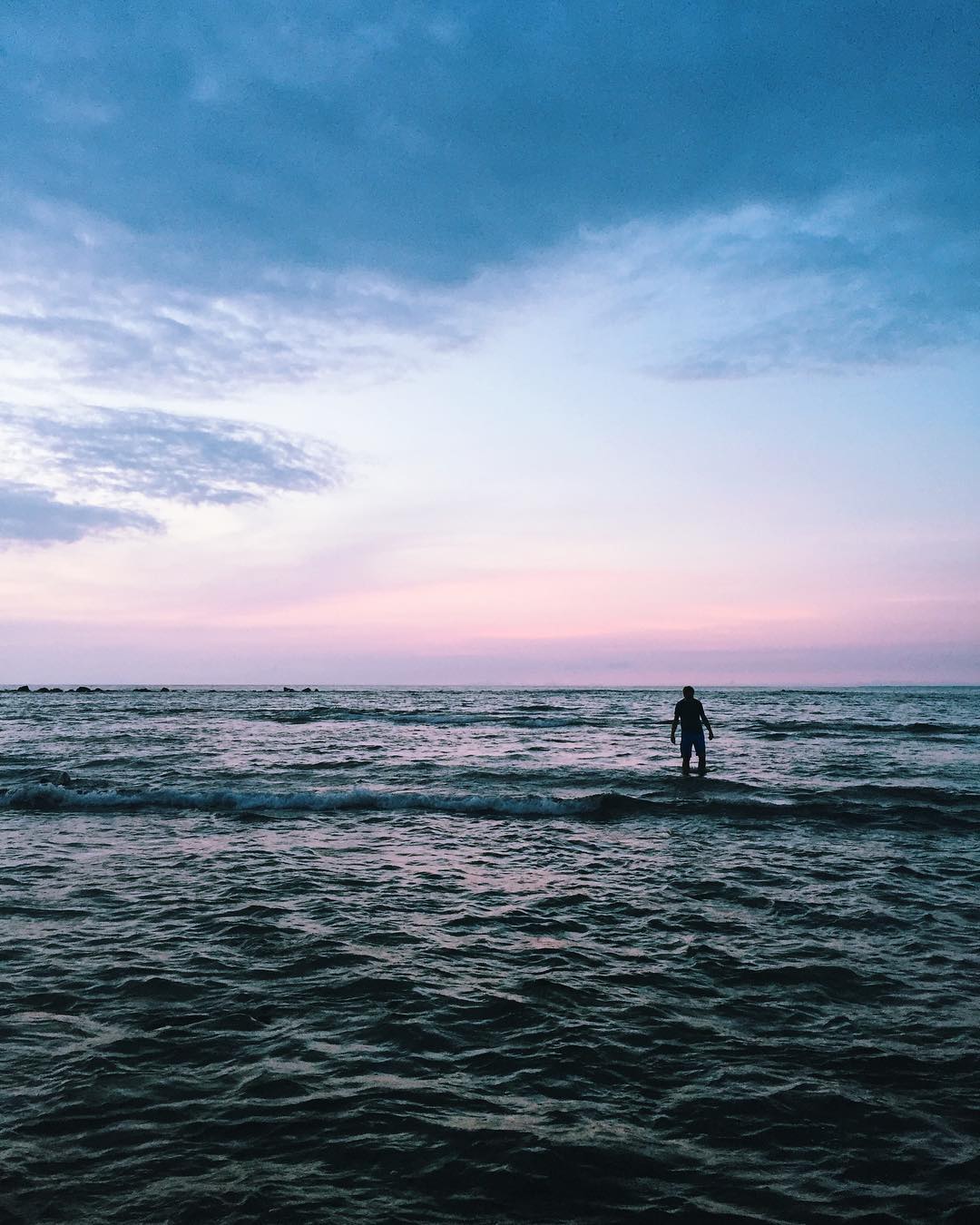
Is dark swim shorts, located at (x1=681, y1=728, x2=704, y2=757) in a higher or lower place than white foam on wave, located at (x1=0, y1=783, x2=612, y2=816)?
higher

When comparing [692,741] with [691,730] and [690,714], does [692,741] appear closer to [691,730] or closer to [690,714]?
[691,730]

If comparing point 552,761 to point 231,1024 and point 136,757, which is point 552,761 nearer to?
point 136,757

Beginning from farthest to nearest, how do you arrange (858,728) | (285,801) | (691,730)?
(858,728) < (691,730) < (285,801)

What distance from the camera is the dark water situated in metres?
4.46

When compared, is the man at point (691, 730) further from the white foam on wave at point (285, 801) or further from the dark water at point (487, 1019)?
the dark water at point (487, 1019)

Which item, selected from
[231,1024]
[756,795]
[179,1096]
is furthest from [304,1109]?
[756,795]

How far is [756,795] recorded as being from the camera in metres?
20.0

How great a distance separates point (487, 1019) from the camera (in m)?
6.73

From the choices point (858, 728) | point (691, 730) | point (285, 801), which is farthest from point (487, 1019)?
point (858, 728)

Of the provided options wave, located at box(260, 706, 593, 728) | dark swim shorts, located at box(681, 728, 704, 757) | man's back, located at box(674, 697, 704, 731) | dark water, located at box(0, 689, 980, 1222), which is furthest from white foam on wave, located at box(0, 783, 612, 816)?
wave, located at box(260, 706, 593, 728)

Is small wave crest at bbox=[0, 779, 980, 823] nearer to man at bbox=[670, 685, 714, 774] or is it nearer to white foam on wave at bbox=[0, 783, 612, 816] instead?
white foam on wave at bbox=[0, 783, 612, 816]

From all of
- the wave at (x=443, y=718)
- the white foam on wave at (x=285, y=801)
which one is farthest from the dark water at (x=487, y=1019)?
the wave at (x=443, y=718)

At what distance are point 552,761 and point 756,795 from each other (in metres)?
9.57

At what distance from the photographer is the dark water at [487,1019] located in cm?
446
